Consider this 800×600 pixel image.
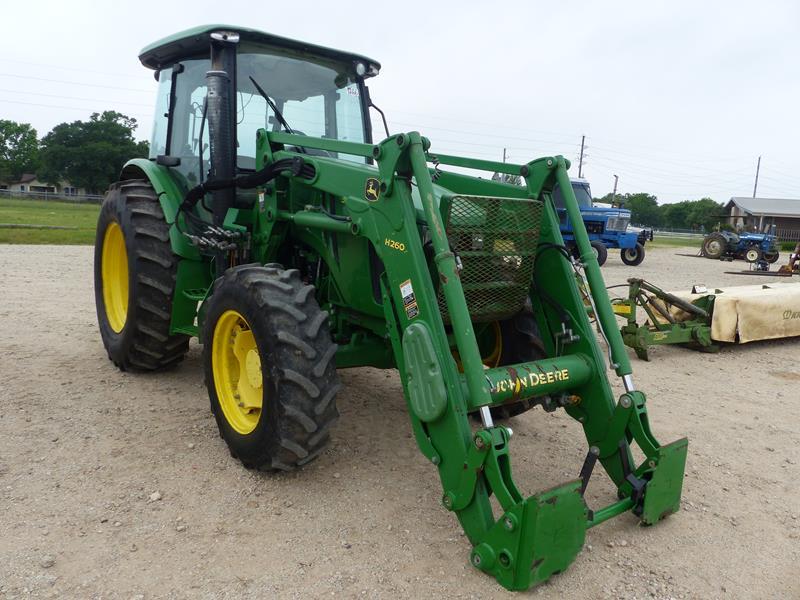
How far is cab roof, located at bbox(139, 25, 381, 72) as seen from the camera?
4211mm

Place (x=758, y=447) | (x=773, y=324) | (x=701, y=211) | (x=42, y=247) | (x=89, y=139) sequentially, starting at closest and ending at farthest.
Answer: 1. (x=758, y=447)
2. (x=773, y=324)
3. (x=42, y=247)
4. (x=89, y=139)
5. (x=701, y=211)

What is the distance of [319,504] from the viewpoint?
10.6 ft

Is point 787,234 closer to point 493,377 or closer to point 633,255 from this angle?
point 633,255

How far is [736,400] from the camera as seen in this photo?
5359 mm

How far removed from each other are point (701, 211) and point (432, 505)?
3111 inches

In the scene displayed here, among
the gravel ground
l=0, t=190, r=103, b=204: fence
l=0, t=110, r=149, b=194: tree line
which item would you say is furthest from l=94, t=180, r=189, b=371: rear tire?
l=0, t=110, r=149, b=194: tree line

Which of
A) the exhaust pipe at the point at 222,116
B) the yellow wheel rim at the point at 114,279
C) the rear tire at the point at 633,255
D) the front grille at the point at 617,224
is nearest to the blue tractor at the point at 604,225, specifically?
the front grille at the point at 617,224

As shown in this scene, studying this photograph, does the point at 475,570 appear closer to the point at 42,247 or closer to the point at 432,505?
the point at 432,505

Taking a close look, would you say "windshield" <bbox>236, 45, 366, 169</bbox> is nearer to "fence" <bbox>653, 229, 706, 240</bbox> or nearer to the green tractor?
the green tractor

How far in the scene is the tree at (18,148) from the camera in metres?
68.4

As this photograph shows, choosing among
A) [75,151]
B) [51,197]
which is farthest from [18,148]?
[51,197]

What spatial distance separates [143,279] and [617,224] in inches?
653

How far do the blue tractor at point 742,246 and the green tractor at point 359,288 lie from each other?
22.0 metres

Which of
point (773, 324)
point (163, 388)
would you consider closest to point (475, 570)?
point (163, 388)
